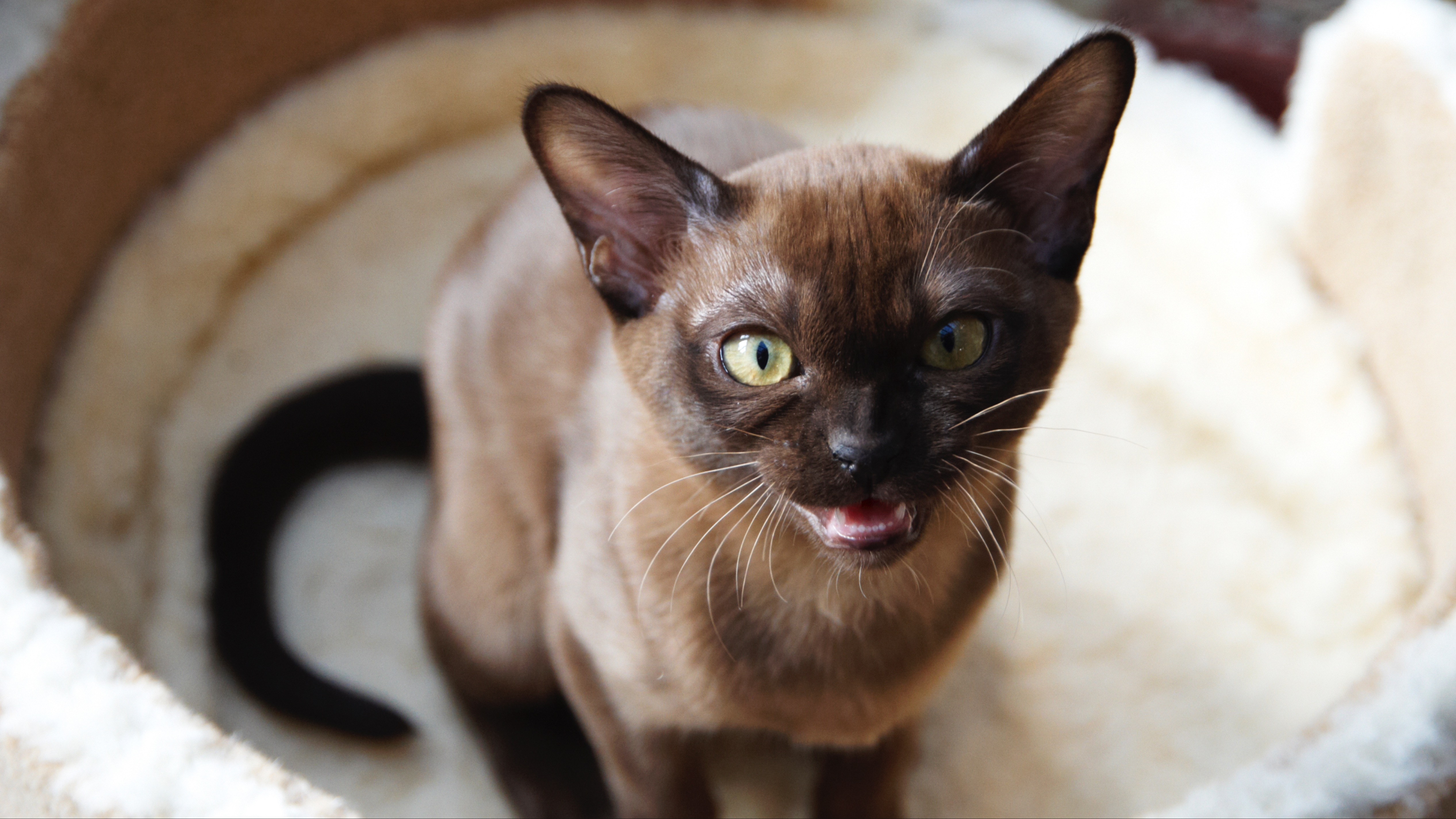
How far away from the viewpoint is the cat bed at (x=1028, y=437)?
4.35 feet

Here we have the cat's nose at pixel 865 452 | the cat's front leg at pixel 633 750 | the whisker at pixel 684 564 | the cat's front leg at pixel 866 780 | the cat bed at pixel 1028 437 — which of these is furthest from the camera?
the cat bed at pixel 1028 437

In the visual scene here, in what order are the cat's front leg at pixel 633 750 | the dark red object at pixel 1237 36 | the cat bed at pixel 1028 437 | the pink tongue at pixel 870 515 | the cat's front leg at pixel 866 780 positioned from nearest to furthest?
the pink tongue at pixel 870 515 < the cat's front leg at pixel 633 750 < the cat's front leg at pixel 866 780 < the cat bed at pixel 1028 437 < the dark red object at pixel 1237 36

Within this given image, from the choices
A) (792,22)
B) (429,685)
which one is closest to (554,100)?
(429,685)

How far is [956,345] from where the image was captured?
31.7 inches

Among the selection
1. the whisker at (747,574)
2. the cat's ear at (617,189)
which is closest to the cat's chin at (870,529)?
the whisker at (747,574)

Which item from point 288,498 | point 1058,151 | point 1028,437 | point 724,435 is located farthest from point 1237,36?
point 288,498

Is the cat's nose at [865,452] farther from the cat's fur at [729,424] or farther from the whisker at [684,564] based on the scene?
the whisker at [684,564]

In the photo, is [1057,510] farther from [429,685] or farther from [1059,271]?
[429,685]

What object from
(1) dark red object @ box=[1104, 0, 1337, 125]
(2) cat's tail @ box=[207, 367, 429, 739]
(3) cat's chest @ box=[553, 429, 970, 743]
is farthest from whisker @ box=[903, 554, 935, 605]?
(1) dark red object @ box=[1104, 0, 1337, 125]

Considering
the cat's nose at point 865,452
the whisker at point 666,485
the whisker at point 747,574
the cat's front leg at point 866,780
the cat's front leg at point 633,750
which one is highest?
the cat's nose at point 865,452

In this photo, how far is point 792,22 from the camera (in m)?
1.84

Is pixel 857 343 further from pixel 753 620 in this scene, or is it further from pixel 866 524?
pixel 753 620

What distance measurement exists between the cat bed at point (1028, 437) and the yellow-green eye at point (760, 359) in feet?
1.23

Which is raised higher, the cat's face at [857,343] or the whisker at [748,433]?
the cat's face at [857,343]
